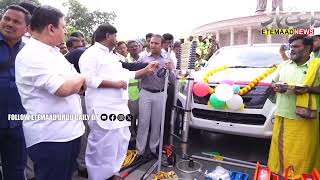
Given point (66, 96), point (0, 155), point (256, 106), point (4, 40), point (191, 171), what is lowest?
point (191, 171)

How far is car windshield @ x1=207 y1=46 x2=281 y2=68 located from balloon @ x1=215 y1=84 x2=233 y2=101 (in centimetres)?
138

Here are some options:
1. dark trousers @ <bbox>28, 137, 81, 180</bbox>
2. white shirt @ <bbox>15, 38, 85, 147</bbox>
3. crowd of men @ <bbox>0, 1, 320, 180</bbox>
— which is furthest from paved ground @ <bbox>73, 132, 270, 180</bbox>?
white shirt @ <bbox>15, 38, 85, 147</bbox>

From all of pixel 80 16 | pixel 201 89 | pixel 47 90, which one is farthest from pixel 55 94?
pixel 80 16

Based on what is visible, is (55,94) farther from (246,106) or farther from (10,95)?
(246,106)

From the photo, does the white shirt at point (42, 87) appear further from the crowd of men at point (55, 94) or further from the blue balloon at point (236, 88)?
the blue balloon at point (236, 88)

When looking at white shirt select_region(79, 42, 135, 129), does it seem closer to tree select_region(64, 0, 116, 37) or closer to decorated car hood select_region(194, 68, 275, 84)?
decorated car hood select_region(194, 68, 275, 84)

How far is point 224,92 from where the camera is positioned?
418 centimetres

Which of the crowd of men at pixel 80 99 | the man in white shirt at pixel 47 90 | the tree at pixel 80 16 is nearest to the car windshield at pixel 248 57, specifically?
the crowd of men at pixel 80 99

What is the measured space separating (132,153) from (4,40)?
8.62 ft

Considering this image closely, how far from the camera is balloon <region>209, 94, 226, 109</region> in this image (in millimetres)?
4328

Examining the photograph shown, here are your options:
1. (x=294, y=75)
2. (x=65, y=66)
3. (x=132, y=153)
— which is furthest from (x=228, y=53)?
(x=65, y=66)

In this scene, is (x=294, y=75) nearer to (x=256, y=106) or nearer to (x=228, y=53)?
(x=256, y=106)

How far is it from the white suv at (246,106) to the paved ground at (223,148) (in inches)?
21.4

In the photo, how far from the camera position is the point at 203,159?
449 cm
